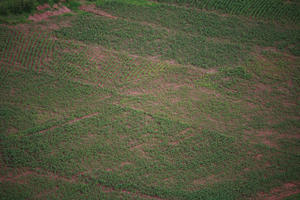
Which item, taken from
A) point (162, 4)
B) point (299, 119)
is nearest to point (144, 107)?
point (162, 4)

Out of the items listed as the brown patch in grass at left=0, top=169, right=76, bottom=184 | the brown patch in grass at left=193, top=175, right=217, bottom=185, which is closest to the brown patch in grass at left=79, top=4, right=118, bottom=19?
the brown patch in grass at left=0, top=169, right=76, bottom=184

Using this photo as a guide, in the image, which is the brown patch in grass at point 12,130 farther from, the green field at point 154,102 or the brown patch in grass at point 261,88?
the brown patch in grass at point 261,88

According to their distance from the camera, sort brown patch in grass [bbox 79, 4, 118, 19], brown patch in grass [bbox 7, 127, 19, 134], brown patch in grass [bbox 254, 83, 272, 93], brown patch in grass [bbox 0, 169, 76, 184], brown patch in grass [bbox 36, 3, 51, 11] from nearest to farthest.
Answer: brown patch in grass [bbox 0, 169, 76, 184] < brown patch in grass [bbox 7, 127, 19, 134] < brown patch in grass [bbox 254, 83, 272, 93] < brown patch in grass [bbox 36, 3, 51, 11] < brown patch in grass [bbox 79, 4, 118, 19]

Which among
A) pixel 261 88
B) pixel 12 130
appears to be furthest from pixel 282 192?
pixel 12 130

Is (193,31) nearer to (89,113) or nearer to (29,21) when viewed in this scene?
(89,113)

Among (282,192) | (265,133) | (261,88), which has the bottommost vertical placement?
(282,192)

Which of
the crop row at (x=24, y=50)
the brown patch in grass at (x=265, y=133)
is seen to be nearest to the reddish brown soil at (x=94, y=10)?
the crop row at (x=24, y=50)

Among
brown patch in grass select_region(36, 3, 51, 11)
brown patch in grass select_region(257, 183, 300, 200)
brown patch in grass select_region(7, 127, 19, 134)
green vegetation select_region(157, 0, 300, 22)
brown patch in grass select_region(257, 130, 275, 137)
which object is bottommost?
brown patch in grass select_region(257, 183, 300, 200)

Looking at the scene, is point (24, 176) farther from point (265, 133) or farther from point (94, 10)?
point (265, 133)

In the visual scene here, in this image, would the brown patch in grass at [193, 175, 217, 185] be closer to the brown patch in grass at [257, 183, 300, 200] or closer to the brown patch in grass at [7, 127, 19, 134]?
the brown patch in grass at [257, 183, 300, 200]
